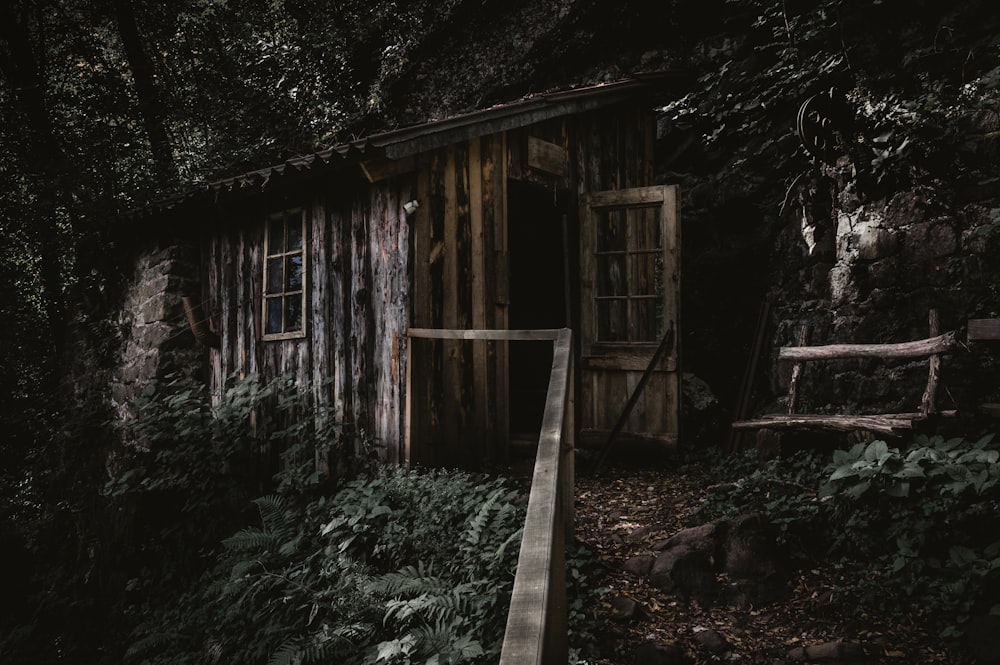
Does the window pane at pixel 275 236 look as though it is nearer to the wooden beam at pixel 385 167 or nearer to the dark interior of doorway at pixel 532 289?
the wooden beam at pixel 385 167

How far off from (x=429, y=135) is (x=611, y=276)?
248 cm

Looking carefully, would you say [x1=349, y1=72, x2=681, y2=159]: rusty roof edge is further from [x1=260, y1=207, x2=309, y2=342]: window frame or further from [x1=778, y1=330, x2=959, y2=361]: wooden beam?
[x1=778, y1=330, x2=959, y2=361]: wooden beam

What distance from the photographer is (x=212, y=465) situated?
20.3ft

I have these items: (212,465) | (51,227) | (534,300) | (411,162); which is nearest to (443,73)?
(534,300)

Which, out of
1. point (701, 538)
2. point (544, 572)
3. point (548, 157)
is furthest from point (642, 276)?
point (544, 572)

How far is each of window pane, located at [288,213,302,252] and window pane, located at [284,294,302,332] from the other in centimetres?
50

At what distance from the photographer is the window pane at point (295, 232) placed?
643 cm

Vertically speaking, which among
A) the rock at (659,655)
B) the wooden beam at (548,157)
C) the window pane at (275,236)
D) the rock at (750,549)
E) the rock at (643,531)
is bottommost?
the rock at (659,655)

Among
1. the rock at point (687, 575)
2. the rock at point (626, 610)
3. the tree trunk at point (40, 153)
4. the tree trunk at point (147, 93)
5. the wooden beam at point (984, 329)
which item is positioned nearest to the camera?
the rock at point (626, 610)

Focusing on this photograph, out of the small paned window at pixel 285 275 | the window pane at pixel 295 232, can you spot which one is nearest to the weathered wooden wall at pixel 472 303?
the small paned window at pixel 285 275

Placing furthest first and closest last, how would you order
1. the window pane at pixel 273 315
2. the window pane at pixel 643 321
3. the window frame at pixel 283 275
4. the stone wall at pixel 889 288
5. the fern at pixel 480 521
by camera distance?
1. the window pane at pixel 273 315
2. the window pane at pixel 643 321
3. the window frame at pixel 283 275
4. the stone wall at pixel 889 288
5. the fern at pixel 480 521

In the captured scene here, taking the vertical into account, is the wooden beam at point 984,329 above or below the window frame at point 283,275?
below

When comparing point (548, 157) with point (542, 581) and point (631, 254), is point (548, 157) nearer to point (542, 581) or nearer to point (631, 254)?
point (631, 254)

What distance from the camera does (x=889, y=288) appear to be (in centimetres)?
520
